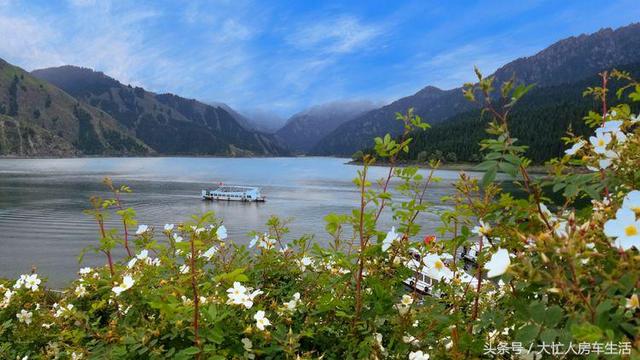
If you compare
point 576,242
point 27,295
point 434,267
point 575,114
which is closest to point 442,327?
point 434,267

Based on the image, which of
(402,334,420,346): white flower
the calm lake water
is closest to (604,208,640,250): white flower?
(402,334,420,346): white flower

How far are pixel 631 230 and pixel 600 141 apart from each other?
985 mm

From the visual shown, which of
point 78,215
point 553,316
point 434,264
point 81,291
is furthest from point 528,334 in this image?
point 78,215

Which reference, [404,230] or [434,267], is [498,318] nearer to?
[434,267]

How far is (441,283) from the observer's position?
10.5 feet

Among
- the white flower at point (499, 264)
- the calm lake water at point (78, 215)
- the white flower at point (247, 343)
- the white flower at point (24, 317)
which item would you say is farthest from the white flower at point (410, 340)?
the calm lake water at point (78, 215)

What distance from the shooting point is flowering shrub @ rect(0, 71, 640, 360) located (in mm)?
1502

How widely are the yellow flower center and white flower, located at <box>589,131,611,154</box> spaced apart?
864 mm

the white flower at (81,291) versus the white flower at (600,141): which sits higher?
the white flower at (600,141)

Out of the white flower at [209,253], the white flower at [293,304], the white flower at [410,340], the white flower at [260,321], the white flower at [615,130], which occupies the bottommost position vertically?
the white flower at [410,340]

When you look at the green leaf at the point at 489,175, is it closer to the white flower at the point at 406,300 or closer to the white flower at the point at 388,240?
the white flower at the point at 388,240

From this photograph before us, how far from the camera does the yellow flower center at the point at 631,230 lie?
54.7 inches

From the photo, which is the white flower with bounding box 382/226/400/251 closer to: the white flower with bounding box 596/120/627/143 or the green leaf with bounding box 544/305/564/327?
the green leaf with bounding box 544/305/564/327

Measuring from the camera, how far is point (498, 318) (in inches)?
81.1
